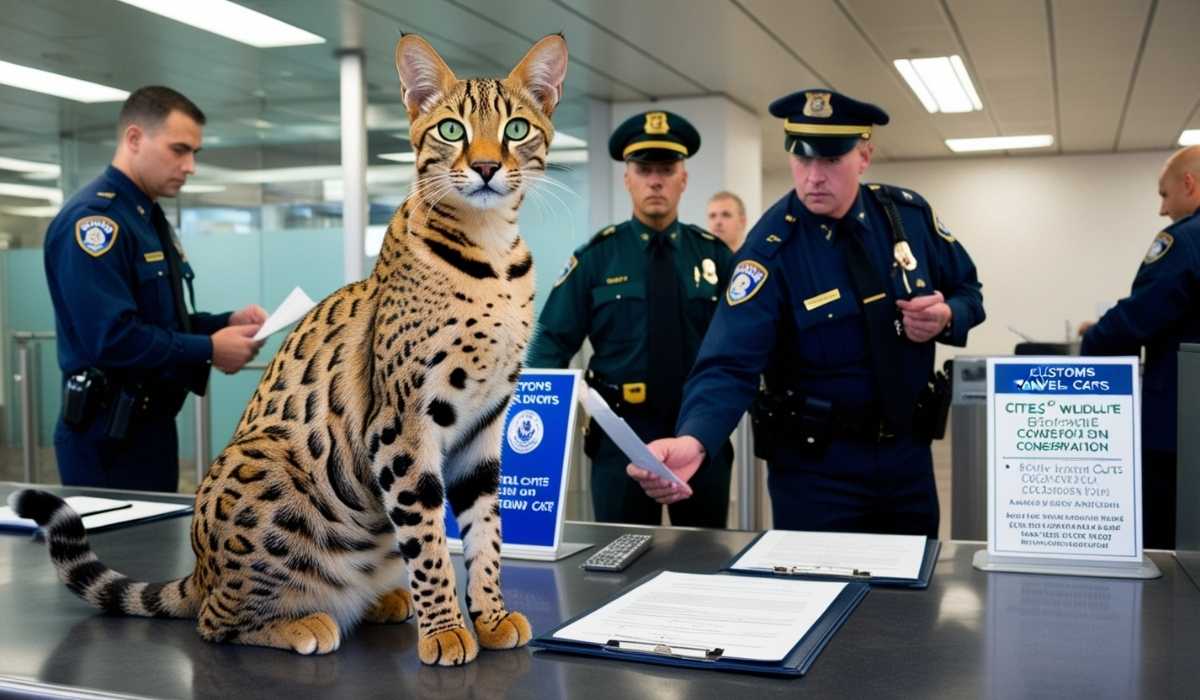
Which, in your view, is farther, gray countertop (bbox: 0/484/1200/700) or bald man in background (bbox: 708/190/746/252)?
bald man in background (bbox: 708/190/746/252)

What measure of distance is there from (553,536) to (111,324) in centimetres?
154

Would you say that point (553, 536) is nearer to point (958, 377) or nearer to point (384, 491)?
point (384, 491)

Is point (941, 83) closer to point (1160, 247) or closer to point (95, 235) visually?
point (1160, 247)

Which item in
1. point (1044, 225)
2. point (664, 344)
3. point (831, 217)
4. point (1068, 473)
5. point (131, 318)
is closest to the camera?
point (1068, 473)

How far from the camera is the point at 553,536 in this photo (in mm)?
1770

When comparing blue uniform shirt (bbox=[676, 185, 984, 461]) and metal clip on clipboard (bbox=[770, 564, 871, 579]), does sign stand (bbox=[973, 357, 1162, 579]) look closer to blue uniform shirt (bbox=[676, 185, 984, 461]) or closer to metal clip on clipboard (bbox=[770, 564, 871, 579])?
metal clip on clipboard (bbox=[770, 564, 871, 579])

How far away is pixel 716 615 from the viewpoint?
131cm

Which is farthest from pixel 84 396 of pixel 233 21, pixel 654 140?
pixel 233 21

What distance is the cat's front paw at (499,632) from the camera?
1.22 meters

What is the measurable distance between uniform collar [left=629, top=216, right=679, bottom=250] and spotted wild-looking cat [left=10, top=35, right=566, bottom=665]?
2.16 meters

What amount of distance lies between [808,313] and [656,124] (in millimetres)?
1282

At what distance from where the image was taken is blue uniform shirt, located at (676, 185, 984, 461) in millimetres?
2355

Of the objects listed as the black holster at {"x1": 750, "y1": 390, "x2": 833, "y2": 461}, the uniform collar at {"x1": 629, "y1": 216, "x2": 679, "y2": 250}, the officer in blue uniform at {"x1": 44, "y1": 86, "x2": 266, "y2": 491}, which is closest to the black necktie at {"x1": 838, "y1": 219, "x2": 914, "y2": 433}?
the black holster at {"x1": 750, "y1": 390, "x2": 833, "y2": 461}

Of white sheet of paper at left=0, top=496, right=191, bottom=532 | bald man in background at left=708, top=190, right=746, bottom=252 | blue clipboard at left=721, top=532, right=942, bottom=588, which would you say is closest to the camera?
blue clipboard at left=721, top=532, right=942, bottom=588
